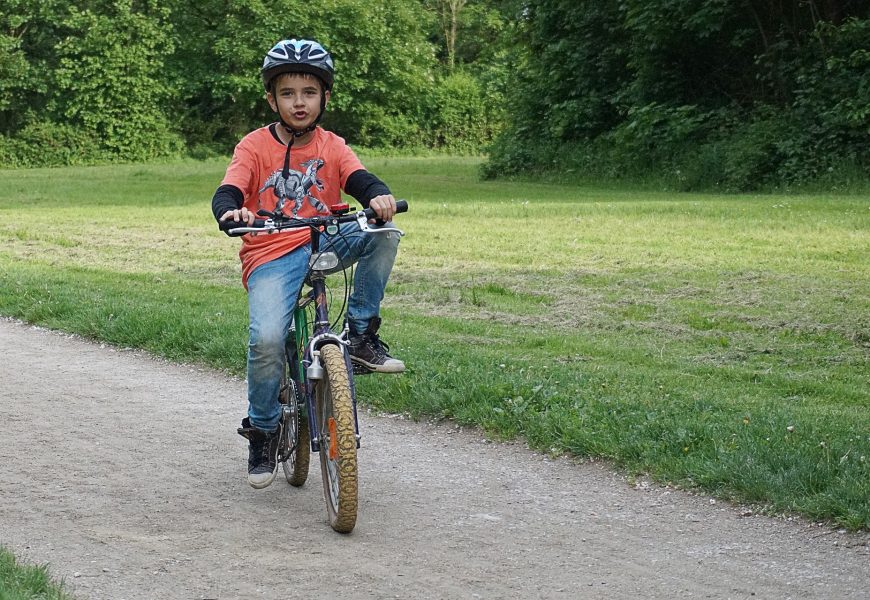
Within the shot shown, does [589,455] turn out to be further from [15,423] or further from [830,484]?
[15,423]

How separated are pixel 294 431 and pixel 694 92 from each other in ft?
79.8

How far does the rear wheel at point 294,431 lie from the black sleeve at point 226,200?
783mm

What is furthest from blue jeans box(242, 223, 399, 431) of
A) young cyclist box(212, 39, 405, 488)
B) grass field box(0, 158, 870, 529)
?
grass field box(0, 158, 870, 529)

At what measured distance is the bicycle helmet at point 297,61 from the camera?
5.16 m

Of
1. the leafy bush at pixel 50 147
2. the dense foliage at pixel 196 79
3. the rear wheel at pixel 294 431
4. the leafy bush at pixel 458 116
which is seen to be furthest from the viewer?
the leafy bush at pixel 458 116

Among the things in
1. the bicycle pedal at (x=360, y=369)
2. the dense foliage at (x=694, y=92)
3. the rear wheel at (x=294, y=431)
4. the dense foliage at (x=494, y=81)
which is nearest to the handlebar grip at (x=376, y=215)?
the bicycle pedal at (x=360, y=369)

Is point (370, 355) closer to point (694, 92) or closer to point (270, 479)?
point (270, 479)

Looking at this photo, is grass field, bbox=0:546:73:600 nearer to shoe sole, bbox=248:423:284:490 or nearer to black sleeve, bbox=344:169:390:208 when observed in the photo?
shoe sole, bbox=248:423:284:490

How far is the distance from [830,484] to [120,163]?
140ft

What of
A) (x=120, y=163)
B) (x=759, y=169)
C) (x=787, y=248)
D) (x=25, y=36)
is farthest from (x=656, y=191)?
(x=25, y=36)

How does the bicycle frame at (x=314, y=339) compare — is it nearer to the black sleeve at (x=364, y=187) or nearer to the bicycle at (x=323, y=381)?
the bicycle at (x=323, y=381)

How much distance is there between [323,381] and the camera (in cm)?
498

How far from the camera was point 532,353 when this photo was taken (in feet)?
28.1

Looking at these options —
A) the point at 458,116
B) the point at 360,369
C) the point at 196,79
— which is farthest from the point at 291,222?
the point at 458,116
